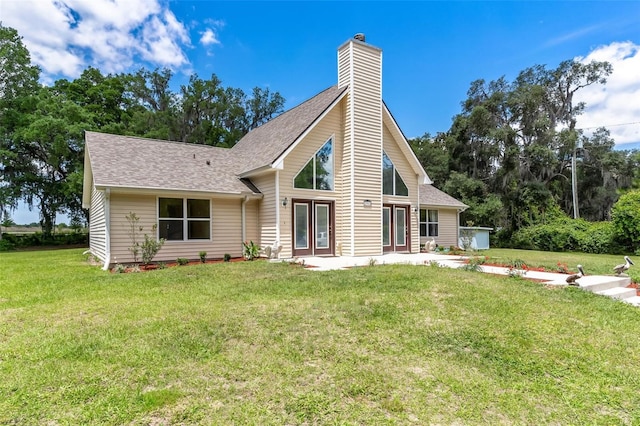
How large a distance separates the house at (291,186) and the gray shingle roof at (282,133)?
0.09 meters

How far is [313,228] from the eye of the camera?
12.8 meters

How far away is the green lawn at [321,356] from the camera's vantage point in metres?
2.86

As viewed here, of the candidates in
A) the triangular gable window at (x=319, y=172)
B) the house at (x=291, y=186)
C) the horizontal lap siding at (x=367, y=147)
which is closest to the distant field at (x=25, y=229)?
the house at (x=291, y=186)

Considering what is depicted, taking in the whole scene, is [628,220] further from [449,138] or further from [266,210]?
[266,210]

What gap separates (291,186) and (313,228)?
1.75 meters

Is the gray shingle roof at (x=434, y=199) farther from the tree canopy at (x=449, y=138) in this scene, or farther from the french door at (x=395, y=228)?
the tree canopy at (x=449, y=138)

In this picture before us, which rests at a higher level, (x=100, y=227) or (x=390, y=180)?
(x=390, y=180)

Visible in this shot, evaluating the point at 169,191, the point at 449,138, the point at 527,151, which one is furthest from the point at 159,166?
the point at 527,151

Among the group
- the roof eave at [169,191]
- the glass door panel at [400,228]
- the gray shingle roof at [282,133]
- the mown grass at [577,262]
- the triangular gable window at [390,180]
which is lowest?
the mown grass at [577,262]

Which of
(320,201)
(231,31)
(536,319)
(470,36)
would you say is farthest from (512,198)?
(536,319)

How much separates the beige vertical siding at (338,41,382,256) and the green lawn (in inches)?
258

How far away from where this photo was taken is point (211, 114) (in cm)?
3119

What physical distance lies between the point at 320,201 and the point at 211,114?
22.3 metres

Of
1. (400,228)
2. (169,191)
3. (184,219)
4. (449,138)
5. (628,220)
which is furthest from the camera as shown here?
(449,138)
